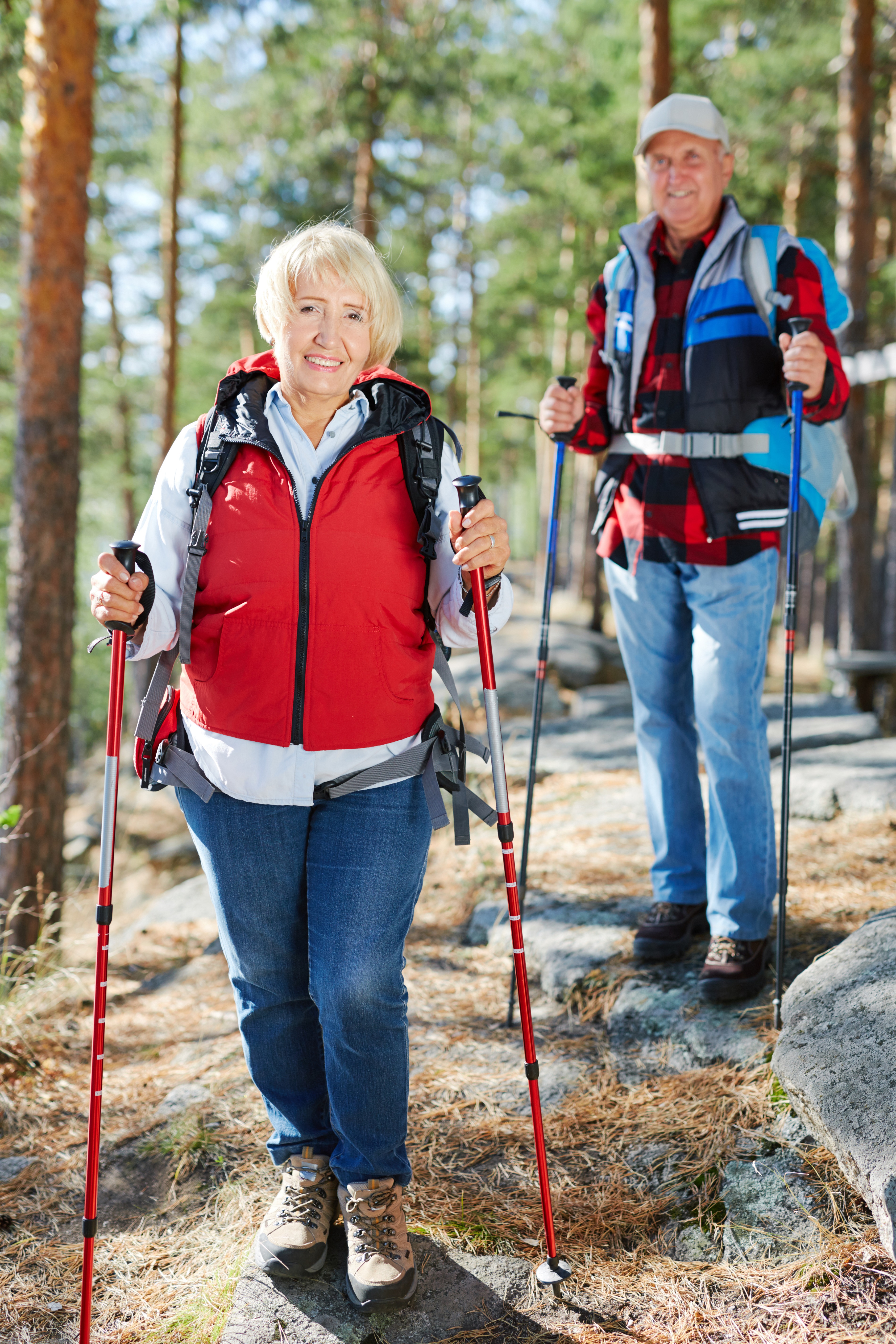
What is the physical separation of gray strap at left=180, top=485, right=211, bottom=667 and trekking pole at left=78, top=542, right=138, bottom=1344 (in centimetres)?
12

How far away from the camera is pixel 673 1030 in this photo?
10.1 ft

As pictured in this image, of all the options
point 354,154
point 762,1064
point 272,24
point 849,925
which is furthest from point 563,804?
point 354,154

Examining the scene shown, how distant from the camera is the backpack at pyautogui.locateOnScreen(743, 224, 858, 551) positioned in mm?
3061

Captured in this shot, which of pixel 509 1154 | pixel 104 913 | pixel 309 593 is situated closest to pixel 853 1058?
pixel 509 1154

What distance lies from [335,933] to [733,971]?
5.01ft

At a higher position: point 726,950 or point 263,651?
point 263,651

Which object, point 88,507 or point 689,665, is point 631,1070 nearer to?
point 689,665

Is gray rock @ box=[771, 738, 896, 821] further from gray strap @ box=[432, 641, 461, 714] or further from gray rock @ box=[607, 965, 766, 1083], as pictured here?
gray strap @ box=[432, 641, 461, 714]

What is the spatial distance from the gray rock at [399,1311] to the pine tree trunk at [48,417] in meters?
3.65

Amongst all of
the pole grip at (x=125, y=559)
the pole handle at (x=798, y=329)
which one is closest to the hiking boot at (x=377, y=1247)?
the pole grip at (x=125, y=559)

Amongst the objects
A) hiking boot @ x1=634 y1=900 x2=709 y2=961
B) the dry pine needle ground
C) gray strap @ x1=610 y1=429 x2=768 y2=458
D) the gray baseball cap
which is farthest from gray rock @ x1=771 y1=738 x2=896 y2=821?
the gray baseball cap

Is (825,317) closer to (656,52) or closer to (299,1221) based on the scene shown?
(299,1221)

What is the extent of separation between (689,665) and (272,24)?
959 centimetres

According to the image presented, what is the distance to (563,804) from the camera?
5891 mm
